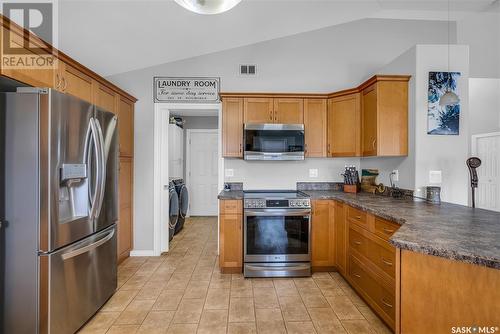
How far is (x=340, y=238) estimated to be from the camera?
2.95 m

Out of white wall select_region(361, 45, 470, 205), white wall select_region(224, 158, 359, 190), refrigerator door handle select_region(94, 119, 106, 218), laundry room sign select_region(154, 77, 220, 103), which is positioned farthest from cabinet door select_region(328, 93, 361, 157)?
refrigerator door handle select_region(94, 119, 106, 218)

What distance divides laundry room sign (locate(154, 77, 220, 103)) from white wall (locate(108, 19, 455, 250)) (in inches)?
3.5

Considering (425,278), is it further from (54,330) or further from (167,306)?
(54,330)

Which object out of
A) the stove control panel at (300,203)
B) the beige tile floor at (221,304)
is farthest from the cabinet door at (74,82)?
the stove control panel at (300,203)

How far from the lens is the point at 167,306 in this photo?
2.37 metres

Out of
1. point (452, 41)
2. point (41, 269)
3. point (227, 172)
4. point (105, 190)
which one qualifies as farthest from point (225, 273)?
point (452, 41)

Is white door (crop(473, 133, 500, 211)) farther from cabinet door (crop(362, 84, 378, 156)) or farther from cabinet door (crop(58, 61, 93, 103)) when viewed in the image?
cabinet door (crop(58, 61, 93, 103))

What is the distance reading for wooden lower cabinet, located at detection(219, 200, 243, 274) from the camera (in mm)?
3057

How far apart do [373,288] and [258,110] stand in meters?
2.33

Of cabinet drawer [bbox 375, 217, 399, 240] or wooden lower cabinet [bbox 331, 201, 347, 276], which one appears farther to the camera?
wooden lower cabinet [bbox 331, 201, 347, 276]

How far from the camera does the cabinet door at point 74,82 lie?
2232mm

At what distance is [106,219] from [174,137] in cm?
265

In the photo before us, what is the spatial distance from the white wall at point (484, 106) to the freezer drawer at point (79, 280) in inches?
240

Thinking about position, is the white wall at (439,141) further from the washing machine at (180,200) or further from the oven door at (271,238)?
the washing machine at (180,200)
